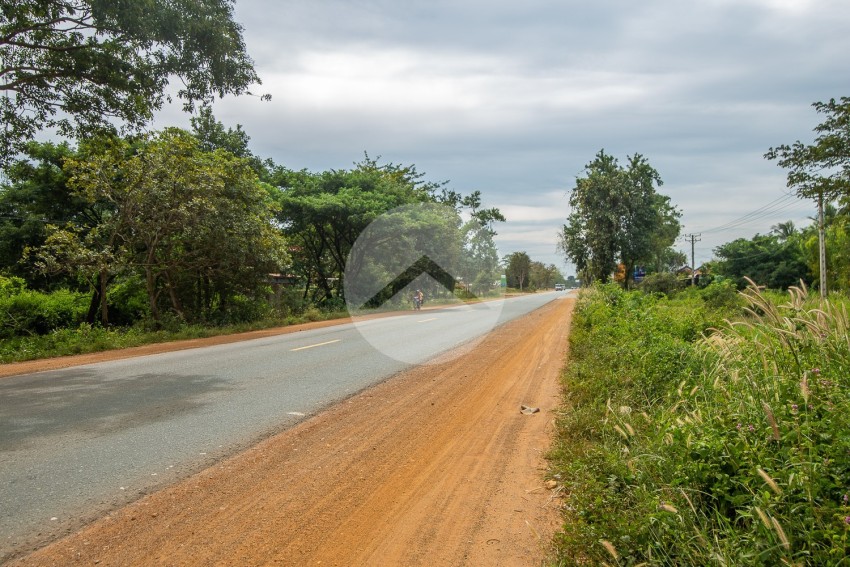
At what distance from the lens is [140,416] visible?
6.29 metres

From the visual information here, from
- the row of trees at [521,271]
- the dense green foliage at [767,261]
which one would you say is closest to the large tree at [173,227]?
the dense green foliage at [767,261]

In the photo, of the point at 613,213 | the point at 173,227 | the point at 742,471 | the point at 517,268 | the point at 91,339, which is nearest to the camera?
the point at 742,471

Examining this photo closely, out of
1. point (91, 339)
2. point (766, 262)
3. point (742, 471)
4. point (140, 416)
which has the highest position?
point (766, 262)

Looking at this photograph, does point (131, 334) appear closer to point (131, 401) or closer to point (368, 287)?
point (131, 401)

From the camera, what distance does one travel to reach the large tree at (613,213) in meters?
29.6

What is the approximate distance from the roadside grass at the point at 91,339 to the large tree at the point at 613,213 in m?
20.4

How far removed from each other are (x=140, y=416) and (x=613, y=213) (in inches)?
1101

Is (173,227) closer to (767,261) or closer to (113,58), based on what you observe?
(113,58)

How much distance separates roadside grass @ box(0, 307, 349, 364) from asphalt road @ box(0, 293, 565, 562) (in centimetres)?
349

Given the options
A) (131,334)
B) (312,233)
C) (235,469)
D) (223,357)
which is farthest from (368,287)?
(235,469)

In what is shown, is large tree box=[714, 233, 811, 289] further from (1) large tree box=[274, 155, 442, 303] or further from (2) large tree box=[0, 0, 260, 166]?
(2) large tree box=[0, 0, 260, 166]

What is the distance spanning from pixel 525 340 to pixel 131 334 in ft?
40.7

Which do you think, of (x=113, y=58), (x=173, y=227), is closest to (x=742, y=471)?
(x=113, y=58)

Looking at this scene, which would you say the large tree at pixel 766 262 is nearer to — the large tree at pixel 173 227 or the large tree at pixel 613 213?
the large tree at pixel 613 213
